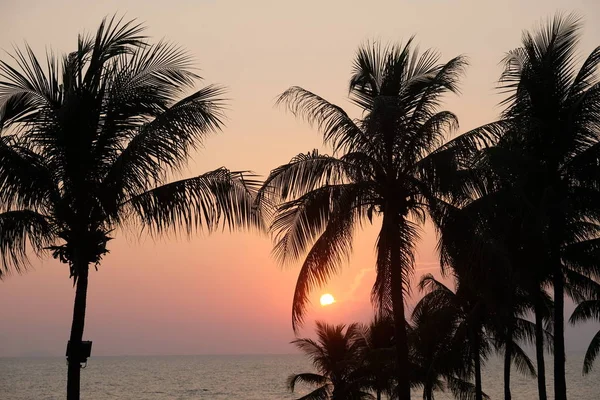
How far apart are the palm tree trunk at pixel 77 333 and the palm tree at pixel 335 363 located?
20.8 m

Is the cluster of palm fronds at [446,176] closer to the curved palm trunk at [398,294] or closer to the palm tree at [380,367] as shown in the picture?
the curved palm trunk at [398,294]

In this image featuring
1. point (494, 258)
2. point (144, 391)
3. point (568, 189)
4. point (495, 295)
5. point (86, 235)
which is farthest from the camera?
point (144, 391)

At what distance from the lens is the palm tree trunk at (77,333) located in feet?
49.1

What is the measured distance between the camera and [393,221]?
19.3 meters

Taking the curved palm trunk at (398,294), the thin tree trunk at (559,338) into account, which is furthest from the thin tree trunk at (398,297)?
the thin tree trunk at (559,338)

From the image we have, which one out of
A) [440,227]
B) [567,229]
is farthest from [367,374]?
[440,227]

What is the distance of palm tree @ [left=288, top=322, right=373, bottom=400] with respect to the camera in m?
35.3

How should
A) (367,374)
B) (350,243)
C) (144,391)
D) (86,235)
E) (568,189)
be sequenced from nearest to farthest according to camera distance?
1. (86,235)
2. (350,243)
3. (568,189)
4. (367,374)
5. (144,391)

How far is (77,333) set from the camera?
599 inches

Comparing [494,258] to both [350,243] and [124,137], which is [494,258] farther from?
[124,137]

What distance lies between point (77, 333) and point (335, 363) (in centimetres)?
2269

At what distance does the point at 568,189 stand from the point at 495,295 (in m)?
5.78

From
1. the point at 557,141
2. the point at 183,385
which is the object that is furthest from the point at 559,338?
the point at 183,385

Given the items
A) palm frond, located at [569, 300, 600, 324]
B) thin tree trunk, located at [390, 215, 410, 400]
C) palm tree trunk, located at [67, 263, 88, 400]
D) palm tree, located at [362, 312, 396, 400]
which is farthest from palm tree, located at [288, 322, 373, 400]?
palm tree trunk, located at [67, 263, 88, 400]
